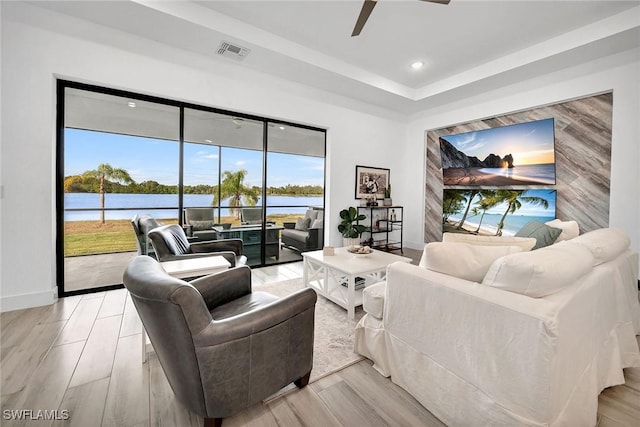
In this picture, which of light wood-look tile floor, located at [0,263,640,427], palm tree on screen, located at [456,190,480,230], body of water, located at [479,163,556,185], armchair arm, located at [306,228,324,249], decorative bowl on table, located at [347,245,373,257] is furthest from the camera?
armchair arm, located at [306,228,324,249]

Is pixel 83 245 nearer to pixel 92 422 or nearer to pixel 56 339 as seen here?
pixel 56 339

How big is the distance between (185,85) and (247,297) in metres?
2.97

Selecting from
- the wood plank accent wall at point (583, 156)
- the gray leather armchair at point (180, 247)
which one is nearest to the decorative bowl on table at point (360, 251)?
the gray leather armchair at point (180, 247)

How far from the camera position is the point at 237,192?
4.48m

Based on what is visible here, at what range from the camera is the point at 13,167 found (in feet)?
8.51

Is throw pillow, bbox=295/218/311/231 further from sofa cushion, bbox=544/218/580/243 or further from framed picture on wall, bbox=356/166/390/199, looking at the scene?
sofa cushion, bbox=544/218/580/243

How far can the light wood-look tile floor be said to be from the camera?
1.41m

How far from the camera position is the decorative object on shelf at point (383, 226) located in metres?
5.38

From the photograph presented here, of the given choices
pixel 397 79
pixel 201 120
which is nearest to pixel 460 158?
pixel 397 79

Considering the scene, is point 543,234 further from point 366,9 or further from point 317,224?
point 317,224

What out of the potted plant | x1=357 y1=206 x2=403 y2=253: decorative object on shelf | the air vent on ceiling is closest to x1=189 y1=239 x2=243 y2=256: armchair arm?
the potted plant

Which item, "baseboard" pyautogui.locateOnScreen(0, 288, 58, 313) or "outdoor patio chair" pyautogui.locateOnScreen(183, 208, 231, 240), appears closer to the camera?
"baseboard" pyautogui.locateOnScreen(0, 288, 58, 313)

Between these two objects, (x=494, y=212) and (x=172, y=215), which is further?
(x=494, y=212)

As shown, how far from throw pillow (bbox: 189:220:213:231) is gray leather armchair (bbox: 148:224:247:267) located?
895 mm
